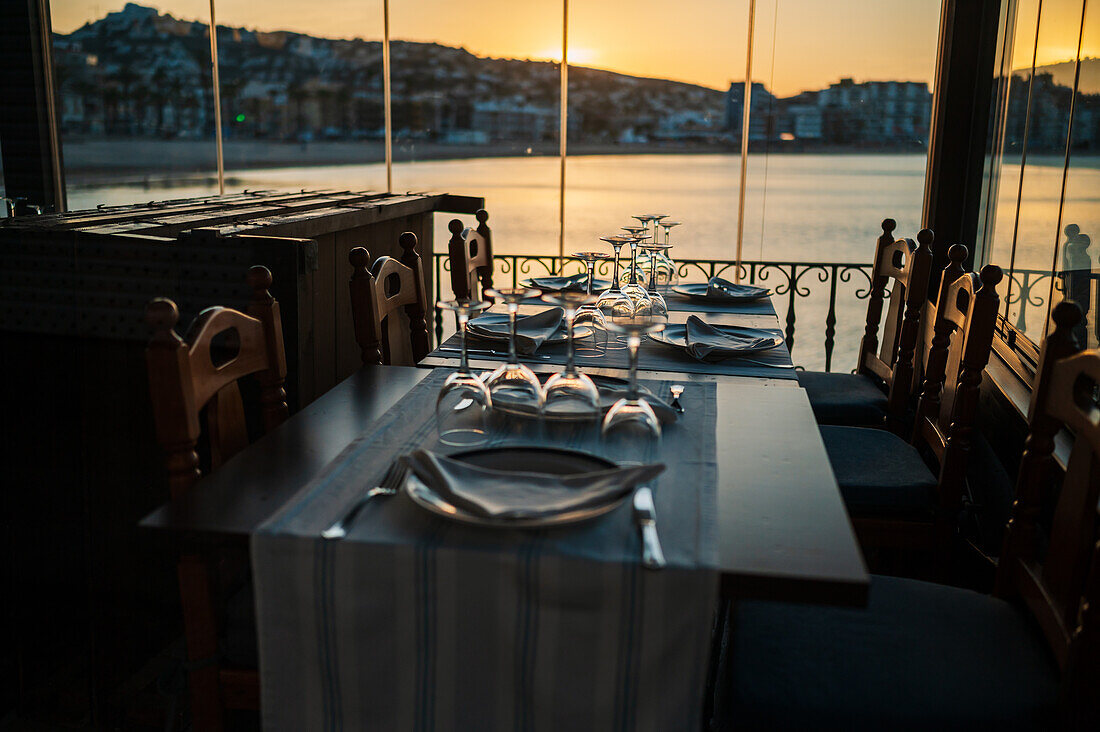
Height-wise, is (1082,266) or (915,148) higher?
(915,148)

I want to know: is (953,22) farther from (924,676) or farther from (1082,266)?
(924,676)

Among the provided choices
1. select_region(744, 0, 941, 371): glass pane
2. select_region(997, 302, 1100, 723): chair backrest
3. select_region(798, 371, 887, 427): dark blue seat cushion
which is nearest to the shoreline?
select_region(744, 0, 941, 371): glass pane

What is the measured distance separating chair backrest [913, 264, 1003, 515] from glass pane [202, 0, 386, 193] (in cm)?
326

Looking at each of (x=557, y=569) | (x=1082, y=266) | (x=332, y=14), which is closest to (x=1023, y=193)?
(x=1082, y=266)

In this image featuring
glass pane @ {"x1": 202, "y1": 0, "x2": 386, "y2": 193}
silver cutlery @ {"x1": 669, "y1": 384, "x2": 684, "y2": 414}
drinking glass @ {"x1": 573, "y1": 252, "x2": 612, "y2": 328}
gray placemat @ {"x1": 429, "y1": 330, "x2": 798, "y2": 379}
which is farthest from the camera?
glass pane @ {"x1": 202, "y1": 0, "x2": 386, "y2": 193}

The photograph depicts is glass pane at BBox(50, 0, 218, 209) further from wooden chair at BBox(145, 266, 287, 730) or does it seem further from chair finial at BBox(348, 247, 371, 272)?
wooden chair at BBox(145, 266, 287, 730)

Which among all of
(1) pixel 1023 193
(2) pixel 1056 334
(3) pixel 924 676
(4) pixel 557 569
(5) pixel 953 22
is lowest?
(3) pixel 924 676

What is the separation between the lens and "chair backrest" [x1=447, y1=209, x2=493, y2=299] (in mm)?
3023

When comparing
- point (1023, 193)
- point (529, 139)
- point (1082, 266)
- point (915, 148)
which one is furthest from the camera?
point (529, 139)

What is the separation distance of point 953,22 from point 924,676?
324 centimetres

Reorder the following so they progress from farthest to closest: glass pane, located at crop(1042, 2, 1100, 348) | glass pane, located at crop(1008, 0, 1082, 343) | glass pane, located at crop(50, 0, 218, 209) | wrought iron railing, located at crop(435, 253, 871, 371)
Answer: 1. glass pane, located at crop(50, 0, 218, 209)
2. wrought iron railing, located at crop(435, 253, 871, 371)
3. glass pane, located at crop(1008, 0, 1082, 343)
4. glass pane, located at crop(1042, 2, 1100, 348)

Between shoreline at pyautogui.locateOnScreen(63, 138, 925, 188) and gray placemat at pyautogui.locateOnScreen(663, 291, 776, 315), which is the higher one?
shoreline at pyautogui.locateOnScreen(63, 138, 925, 188)

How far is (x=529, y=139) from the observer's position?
4.86m

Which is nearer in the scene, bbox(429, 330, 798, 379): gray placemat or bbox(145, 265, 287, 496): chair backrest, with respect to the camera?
bbox(145, 265, 287, 496): chair backrest
